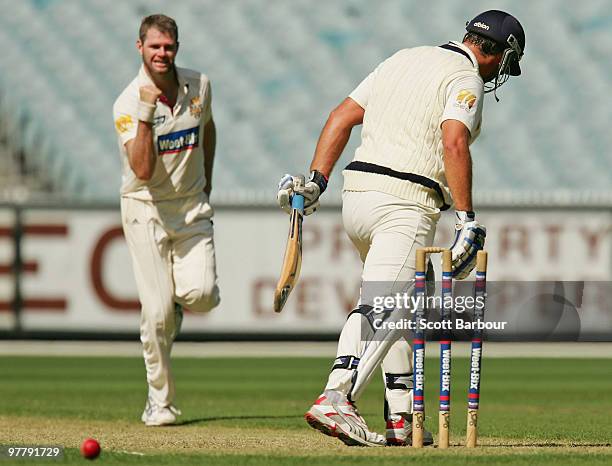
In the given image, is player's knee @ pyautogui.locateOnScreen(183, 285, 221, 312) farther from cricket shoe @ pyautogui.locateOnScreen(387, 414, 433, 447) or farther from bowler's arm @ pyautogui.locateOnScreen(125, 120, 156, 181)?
cricket shoe @ pyautogui.locateOnScreen(387, 414, 433, 447)

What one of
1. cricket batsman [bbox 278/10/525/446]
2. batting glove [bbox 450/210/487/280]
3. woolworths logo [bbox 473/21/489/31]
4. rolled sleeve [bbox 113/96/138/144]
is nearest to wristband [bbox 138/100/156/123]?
rolled sleeve [bbox 113/96/138/144]

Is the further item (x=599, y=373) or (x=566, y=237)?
(x=566, y=237)

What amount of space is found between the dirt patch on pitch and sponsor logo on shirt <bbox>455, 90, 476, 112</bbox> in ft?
4.29

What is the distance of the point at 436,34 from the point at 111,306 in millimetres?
5213

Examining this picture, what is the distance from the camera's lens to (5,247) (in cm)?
1210

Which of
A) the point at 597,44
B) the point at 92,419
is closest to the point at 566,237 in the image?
the point at 597,44

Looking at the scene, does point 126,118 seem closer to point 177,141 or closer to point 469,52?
point 177,141

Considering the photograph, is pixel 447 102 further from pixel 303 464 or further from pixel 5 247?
pixel 5 247

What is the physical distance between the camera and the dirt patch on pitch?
5035 mm

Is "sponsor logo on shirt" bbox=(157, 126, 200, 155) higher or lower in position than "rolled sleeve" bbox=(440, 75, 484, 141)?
lower

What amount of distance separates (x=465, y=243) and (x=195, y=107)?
2.15 m

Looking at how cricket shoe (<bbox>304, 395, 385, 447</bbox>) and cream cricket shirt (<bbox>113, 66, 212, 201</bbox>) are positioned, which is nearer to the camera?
cricket shoe (<bbox>304, 395, 385, 447</bbox>)

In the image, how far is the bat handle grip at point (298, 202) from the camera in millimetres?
5305

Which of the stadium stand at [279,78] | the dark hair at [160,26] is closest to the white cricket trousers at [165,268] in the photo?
the dark hair at [160,26]
